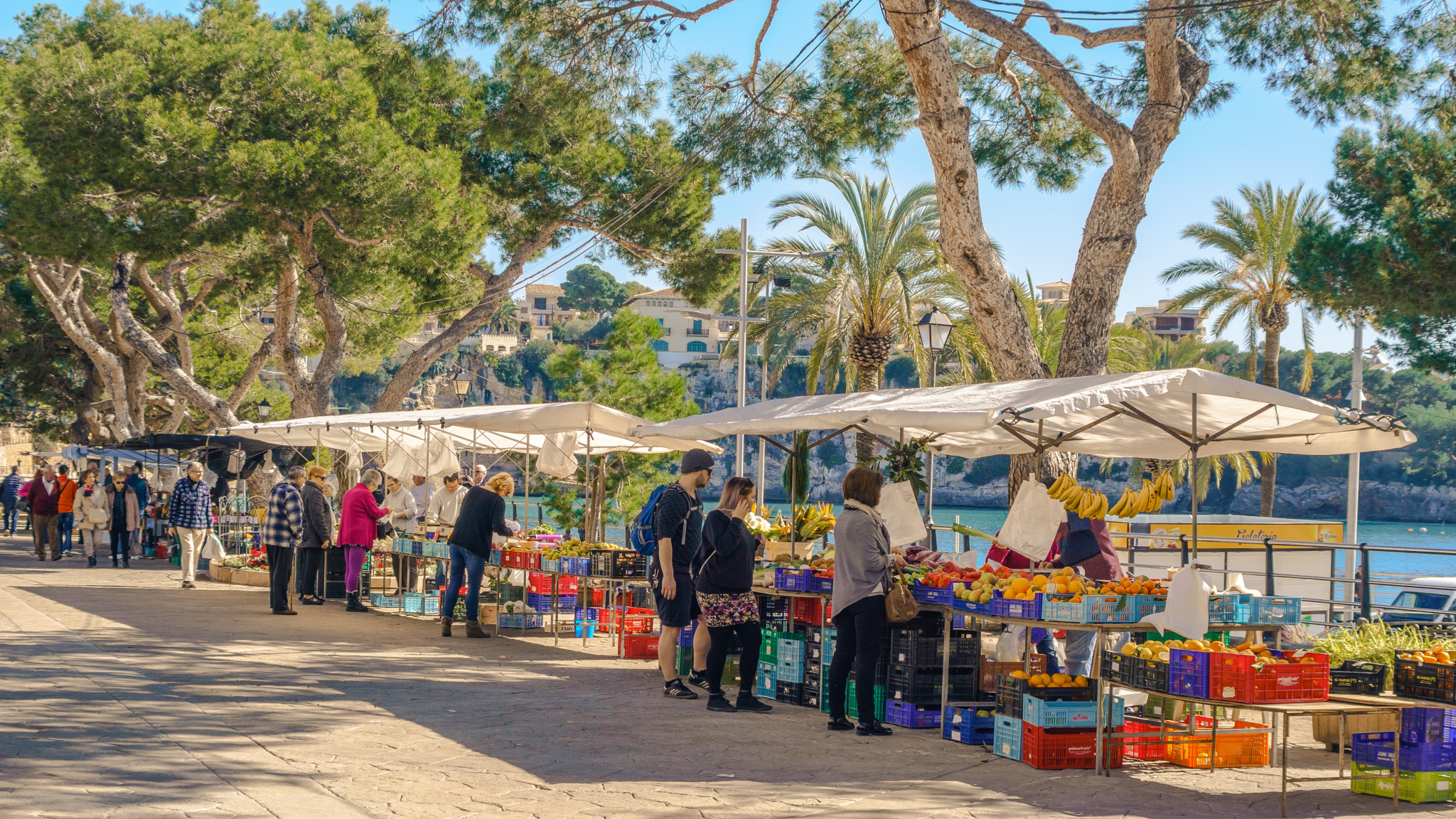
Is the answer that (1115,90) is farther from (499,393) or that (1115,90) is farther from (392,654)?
(499,393)

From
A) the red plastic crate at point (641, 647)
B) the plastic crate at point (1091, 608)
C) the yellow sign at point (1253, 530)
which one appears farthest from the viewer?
the yellow sign at point (1253, 530)

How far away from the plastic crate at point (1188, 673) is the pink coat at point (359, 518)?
33.1 feet

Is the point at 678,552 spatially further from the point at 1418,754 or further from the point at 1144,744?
the point at 1418,754

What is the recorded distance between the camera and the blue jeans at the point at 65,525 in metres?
22.6

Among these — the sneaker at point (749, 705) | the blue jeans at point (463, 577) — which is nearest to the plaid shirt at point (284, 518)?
the blue jeans at point (463, 577)

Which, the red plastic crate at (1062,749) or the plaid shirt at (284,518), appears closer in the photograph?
the red plastic crate at (1062,749)

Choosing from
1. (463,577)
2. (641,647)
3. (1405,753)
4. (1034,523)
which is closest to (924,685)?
(1034,523)

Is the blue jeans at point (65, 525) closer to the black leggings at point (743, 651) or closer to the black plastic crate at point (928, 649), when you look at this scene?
the black leggings at point (743, 651)

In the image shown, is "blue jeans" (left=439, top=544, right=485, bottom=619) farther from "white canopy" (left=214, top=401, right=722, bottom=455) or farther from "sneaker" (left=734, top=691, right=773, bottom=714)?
"sneaker" (left=734, top=691, right=773, bottom=714)

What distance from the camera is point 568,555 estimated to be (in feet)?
40.2

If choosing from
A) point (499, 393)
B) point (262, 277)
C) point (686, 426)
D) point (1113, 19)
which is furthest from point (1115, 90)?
point (499, 393)

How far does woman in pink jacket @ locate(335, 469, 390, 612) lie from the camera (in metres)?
14.4

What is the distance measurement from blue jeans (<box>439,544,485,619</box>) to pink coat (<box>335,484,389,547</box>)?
Result: 2212mm

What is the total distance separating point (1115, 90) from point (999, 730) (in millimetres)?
10800
